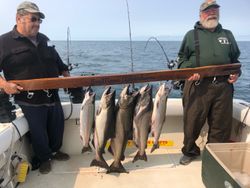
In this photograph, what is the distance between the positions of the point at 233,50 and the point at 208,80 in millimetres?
504

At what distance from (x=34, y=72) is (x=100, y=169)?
1.47 metres

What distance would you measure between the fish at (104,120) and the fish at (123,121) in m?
0.07

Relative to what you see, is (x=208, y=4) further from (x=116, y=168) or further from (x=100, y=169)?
(x=100, y=169)

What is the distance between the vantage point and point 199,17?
13.4 ft

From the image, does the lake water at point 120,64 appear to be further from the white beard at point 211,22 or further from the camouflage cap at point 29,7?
the white beard at point 211,22

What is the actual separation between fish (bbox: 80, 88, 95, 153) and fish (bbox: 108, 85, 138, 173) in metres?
0.28

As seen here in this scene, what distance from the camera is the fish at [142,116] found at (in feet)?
11.2

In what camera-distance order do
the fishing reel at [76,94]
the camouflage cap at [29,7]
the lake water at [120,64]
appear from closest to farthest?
the camouflage cap at [29,7] → the fishing reel at [76,94] → the lake water at [120,64]

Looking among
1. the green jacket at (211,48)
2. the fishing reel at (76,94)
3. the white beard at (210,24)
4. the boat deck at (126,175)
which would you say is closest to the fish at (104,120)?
the boat deck at (126,175)

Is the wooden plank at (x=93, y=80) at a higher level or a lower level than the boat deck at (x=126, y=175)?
higher

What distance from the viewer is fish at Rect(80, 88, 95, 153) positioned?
339 centimetres

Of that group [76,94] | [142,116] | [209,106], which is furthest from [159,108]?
[76,94]

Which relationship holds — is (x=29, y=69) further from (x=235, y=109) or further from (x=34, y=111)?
(x=235, y=109)

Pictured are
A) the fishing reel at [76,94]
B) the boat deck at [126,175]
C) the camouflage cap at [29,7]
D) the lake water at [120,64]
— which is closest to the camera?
the camouflage cap at [29,7]
